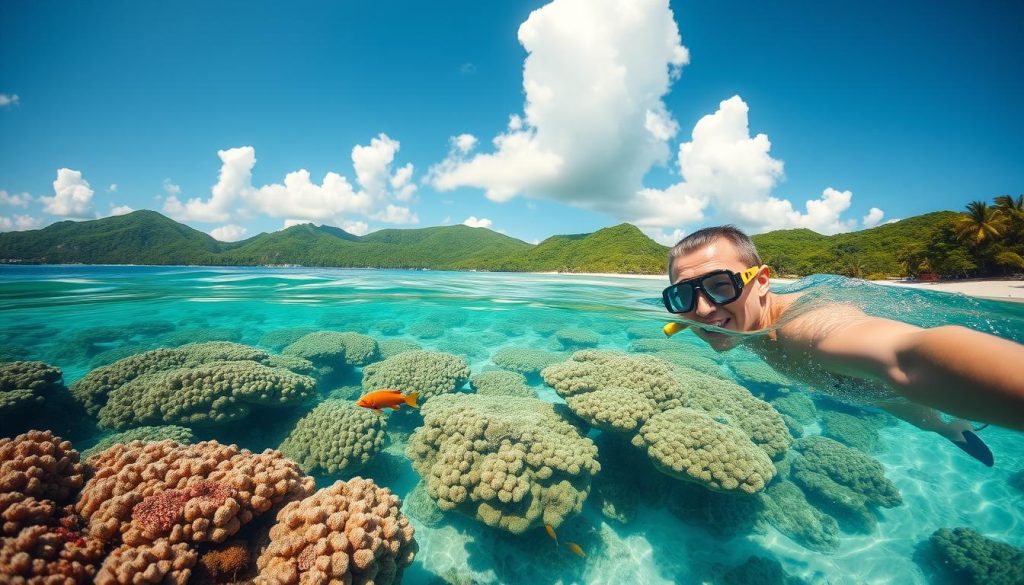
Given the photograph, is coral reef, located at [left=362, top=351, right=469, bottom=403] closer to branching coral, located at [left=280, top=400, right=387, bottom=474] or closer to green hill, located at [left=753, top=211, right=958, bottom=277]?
branching coral, located at [left=280, top=400, right=387, bottom=474]

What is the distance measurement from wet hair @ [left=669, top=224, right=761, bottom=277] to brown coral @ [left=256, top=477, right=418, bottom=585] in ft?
12.5

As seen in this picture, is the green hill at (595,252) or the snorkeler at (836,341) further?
the green hill at (595,252)

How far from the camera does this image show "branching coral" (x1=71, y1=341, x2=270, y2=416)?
23.3ft

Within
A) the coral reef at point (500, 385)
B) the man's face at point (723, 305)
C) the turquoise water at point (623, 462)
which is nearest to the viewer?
the man's face at point (723, 305)

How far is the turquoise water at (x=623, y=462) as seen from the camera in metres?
5.15

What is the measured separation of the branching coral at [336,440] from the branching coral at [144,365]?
3.71 metres

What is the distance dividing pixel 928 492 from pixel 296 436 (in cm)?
1333

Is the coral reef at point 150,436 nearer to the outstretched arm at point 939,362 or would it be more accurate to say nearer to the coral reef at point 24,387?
the coral reef at point 24,387

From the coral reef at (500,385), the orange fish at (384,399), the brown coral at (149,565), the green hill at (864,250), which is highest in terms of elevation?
the green hill at (864,250)

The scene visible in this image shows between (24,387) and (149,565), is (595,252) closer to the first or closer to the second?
(24,387)

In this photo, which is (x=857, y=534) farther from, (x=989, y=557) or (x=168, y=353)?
(x=168, y=353)

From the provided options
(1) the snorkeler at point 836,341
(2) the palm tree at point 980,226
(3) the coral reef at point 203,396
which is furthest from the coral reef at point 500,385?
(2) the palm tree at point 980,226

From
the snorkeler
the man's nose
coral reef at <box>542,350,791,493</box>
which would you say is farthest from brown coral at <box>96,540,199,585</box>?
coral reef at <box>542,350,791,493</box>

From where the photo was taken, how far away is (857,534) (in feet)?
19.9
